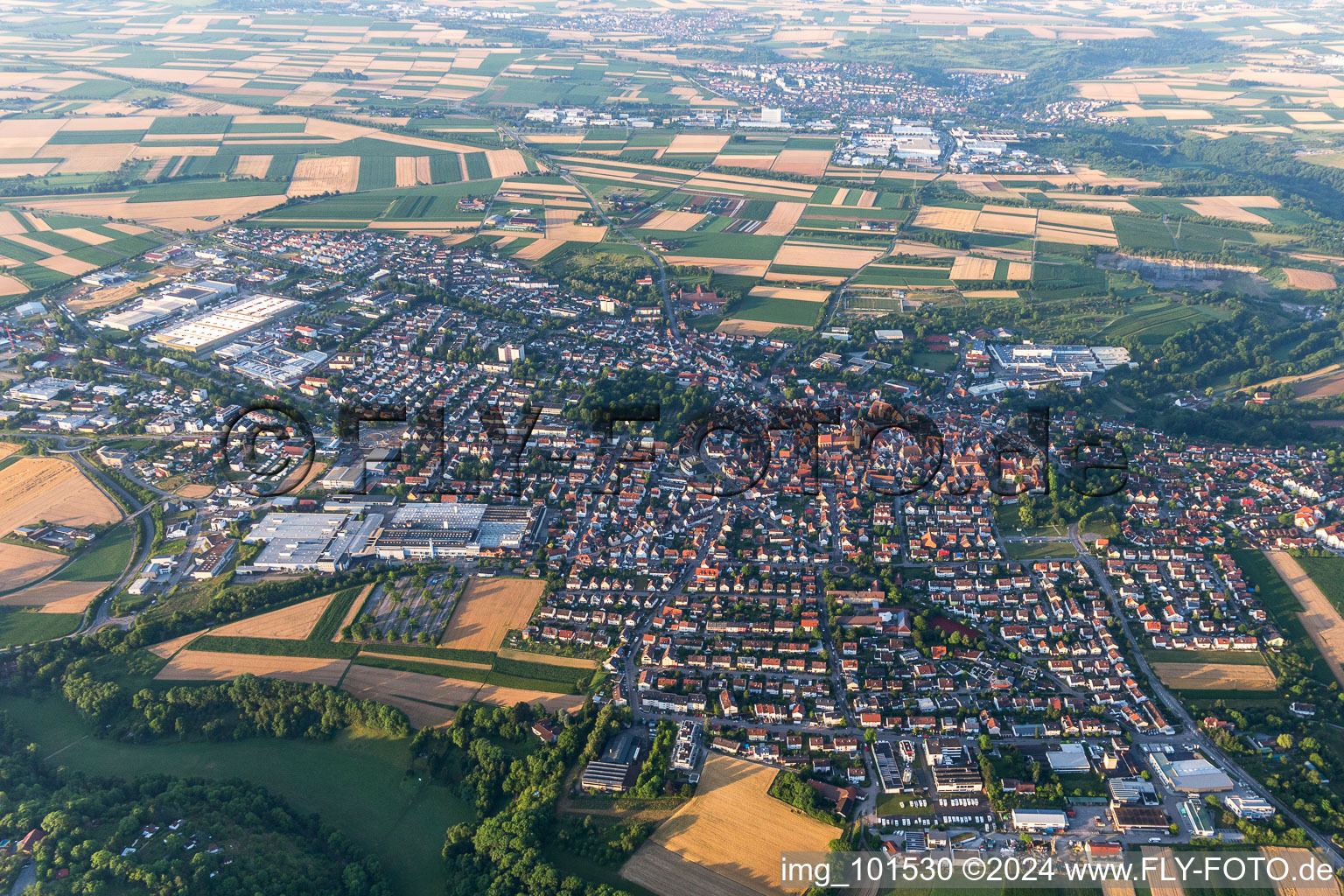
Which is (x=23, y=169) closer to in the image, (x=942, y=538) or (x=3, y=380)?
(x=3, y=380)

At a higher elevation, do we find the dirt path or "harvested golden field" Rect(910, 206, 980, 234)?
"harvested golden field" Rect(910, 206, 980, 234)

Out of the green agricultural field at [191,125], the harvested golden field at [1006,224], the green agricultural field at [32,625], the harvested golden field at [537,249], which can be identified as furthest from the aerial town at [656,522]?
the green agricultural field at [191,125]

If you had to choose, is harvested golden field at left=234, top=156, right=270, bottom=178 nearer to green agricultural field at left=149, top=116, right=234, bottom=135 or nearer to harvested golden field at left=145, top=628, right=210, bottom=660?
green agricultural field at left=149, top=116, right=234, bottom=135

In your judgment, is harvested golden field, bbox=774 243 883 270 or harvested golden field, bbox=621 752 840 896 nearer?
harvested golden field, bbox=621 752 840 896

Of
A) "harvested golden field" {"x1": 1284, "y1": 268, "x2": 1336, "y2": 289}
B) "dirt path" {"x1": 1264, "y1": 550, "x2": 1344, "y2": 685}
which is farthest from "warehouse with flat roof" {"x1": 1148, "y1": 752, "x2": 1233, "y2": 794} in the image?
"harvested golden field" {"x1": 1284, "y1": 268, "x2": 1336, "y2": 289}

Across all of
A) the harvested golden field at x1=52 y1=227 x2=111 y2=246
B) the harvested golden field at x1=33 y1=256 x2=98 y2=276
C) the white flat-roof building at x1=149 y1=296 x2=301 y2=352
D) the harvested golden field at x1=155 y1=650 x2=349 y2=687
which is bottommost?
the harvested golden field at x1=155 y1=650 x2=349 y2=687

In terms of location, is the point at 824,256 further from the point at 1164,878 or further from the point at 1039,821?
the point at 1164,878

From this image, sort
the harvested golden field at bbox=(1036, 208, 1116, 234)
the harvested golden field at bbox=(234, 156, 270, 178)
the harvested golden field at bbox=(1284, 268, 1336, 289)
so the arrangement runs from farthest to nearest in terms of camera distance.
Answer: the harvested golden field at bbox=(234, 156, 270, 178), the harvested golden field at bbox=(1036, 208, 1116, 234), the harvested golden field at bbox=(1284, 268, 1336, 289)

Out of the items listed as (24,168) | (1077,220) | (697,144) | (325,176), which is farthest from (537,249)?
(24,168)
